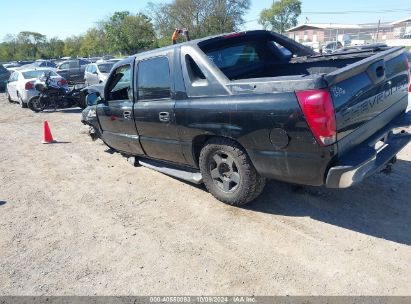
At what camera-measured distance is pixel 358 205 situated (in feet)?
13.3

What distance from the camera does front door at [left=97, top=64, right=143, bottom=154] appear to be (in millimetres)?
5254

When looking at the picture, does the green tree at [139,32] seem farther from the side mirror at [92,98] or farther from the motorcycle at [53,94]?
the side mirror at [92,98]

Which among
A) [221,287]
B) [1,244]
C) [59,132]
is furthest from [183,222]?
[59,132]

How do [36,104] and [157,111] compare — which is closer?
[157,111]

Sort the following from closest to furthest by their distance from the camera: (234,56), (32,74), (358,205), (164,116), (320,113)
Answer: (320,113) → (358,205) → (164,116) → (234,56) → (32,74)

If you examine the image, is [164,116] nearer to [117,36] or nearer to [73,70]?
[73,70]

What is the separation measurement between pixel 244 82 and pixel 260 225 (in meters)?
1.53

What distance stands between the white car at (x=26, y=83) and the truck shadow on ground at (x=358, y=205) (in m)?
11.4

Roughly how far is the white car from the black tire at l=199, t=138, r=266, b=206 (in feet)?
35.9

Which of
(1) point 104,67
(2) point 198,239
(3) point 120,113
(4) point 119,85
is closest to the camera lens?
(2) point 198,239

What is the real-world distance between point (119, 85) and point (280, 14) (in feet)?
312

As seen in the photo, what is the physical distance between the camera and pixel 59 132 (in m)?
9.55

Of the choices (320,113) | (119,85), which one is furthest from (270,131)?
(119,85)

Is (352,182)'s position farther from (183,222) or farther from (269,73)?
(269,73)
